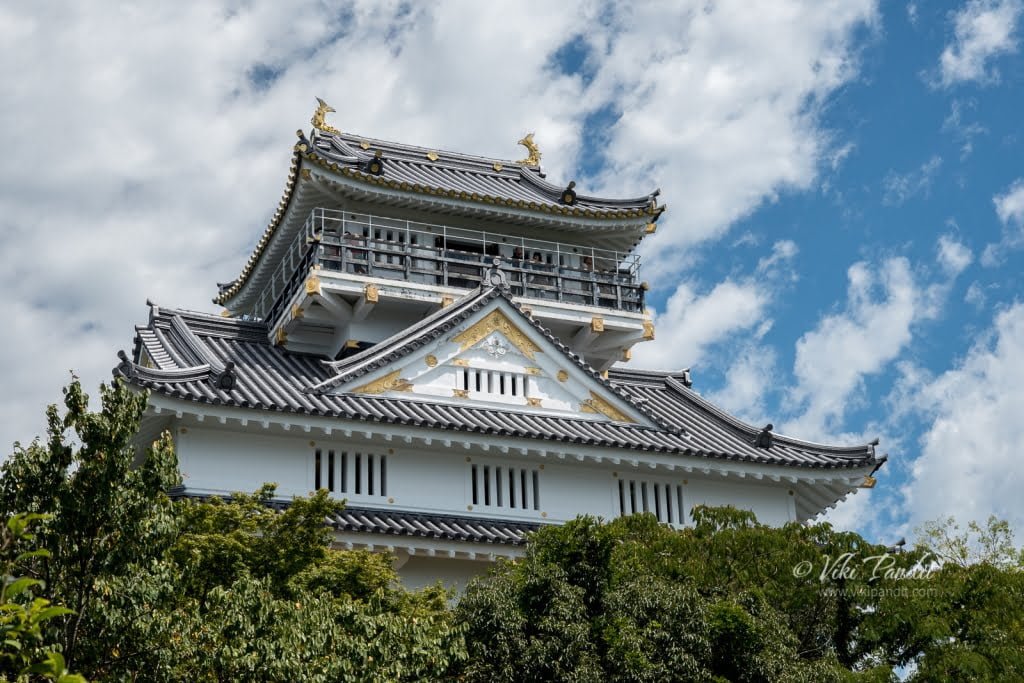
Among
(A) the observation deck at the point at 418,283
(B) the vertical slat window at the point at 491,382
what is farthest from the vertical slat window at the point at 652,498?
(A) the observation deck at the point at 418,283

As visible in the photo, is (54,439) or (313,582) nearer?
(54,439)

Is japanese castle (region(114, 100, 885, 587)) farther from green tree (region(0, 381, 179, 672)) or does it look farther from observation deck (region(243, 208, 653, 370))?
green tree (region(0, 381, 179, 672))

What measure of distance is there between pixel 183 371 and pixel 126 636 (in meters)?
11.8

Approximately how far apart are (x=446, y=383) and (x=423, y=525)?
414 cm

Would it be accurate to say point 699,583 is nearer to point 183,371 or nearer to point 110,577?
point 110,577

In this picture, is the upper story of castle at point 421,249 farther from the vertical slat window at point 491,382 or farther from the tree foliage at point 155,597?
the tree foliage at point 155,597

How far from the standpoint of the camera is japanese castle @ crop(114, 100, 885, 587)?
85.8 ft

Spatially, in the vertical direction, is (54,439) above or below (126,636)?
above

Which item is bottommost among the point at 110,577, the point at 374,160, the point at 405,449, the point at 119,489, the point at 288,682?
the point at 288,682

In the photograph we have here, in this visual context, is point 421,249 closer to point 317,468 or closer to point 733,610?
point 317,468

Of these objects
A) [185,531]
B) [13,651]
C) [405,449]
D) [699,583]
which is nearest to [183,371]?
[405,449]

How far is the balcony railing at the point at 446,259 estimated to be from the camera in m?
31.3

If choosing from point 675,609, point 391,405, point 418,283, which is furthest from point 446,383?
point 675,609

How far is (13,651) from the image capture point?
43.6 feet
